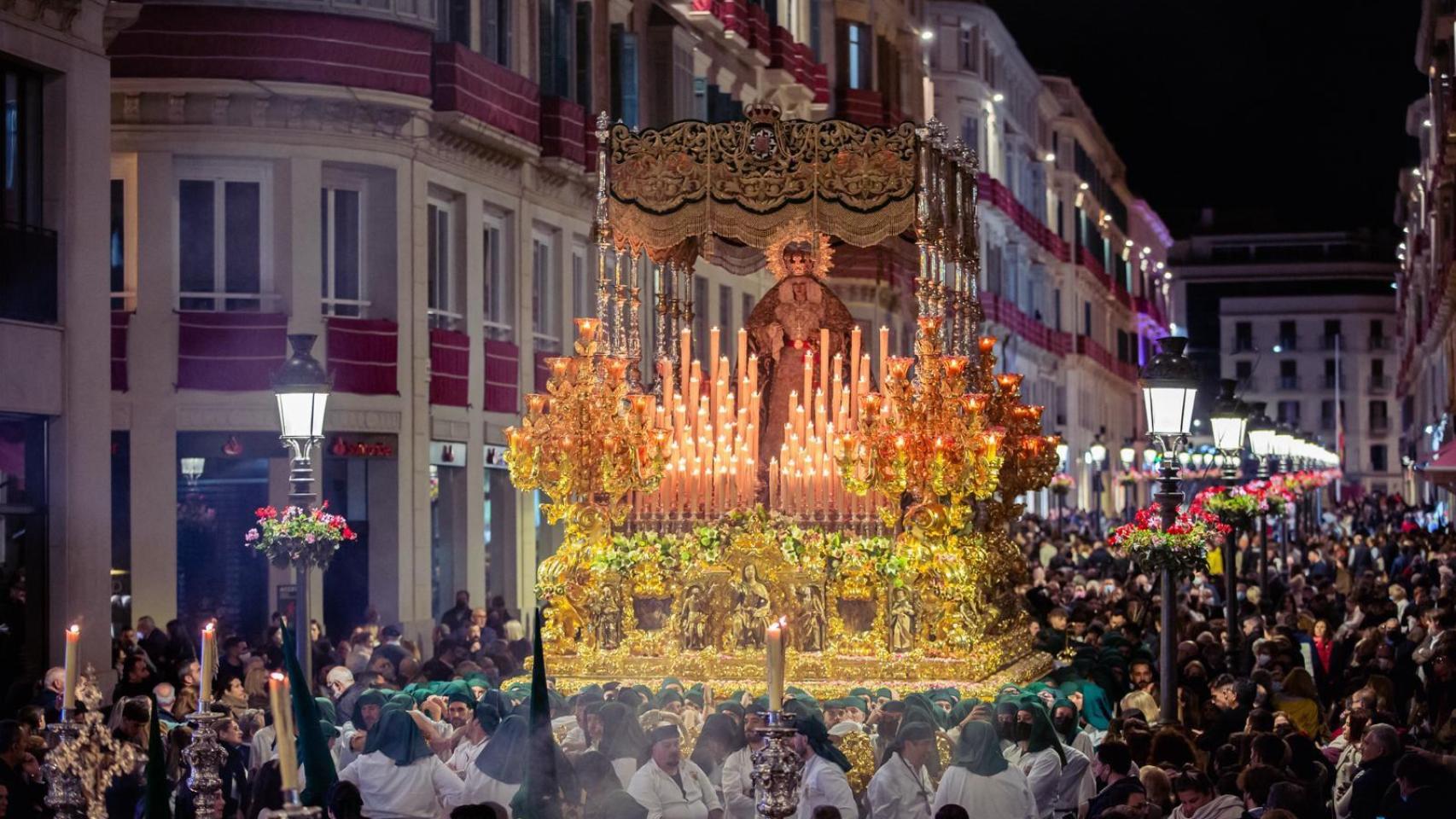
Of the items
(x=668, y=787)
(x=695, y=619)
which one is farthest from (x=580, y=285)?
(x=668, y=787)

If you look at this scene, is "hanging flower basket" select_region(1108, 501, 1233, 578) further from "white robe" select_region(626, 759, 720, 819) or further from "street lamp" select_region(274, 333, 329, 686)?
"street lamp" select_region(274, 333, 329, 686)

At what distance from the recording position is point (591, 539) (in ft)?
67.2

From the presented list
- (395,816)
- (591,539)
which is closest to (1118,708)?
(591,539)

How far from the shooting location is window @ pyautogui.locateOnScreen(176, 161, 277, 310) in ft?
93.2

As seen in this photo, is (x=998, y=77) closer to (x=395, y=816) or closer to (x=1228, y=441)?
(x=1228, y=441)

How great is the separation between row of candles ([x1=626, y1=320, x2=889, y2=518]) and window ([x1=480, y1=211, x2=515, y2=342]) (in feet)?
36.6

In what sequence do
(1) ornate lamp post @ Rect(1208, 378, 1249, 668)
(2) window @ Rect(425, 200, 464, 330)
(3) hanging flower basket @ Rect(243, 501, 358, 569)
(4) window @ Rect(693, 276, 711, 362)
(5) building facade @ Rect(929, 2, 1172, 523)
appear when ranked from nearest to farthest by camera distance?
(3) hanging flower basket @ Rect(243, 501, 358, 569), (1) ornate lamp post @ Rect(1208, 378, 1249, 668), (2) window @ Rect(425, 200, 464, 330), (4) window @ Rect(693, 276, 711, 362), (5) building facade @ Rect(929, 2, 1172, 523)

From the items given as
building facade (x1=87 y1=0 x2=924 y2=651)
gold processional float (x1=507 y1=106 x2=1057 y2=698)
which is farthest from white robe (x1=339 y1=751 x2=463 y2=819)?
building facade (x1=87 y1=0 x2=924 y2=651)

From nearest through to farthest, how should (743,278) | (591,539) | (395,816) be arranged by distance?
(395,816)
(591,539)
(743,278)

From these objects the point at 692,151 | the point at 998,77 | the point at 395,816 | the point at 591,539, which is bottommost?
the point at 395,816

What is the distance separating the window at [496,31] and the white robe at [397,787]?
1968 centimetres

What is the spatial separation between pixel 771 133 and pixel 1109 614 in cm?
749

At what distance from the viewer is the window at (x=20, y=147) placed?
21.9 m

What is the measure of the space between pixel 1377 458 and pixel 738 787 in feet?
417
